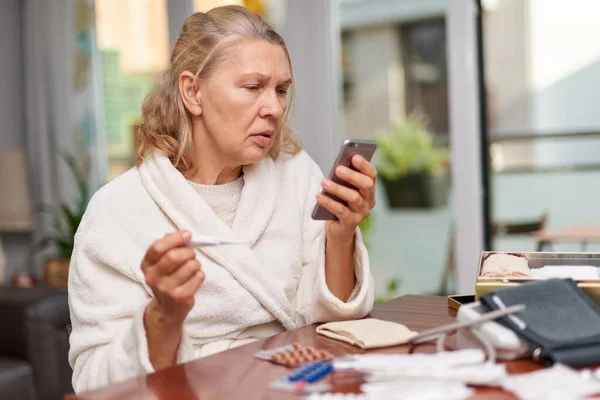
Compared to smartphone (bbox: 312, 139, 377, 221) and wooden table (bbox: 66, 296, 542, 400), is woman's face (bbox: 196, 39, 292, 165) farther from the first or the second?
wooden table (bbox: 66, 296, 542, 400)

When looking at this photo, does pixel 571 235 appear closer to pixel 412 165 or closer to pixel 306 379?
pixel 412 165

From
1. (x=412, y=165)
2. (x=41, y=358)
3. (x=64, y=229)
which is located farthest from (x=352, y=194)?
A: (x=64, y=229)

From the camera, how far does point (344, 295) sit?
1.57m

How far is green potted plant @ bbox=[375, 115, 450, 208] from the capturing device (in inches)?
166

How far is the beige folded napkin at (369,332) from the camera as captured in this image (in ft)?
3.93

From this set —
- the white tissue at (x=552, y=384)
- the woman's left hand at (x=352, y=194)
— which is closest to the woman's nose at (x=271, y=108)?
the woman's left hand at (x=352, y=194)

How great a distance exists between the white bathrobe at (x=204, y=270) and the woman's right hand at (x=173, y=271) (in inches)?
4.6

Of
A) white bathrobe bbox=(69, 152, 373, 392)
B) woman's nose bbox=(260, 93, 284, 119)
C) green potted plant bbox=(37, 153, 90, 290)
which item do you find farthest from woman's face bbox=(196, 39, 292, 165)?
green potted plant bbox=(37, 153, 90, 290)

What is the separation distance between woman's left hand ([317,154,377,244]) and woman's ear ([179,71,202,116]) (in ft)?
1.49

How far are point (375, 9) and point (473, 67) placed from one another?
2.97 ft

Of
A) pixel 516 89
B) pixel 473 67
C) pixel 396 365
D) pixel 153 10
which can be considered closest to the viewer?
pixel 396 365

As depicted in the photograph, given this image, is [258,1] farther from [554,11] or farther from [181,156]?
[181,156]

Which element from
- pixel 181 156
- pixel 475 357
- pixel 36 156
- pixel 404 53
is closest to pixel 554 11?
pixel 404 53

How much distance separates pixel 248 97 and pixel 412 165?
290 cm
